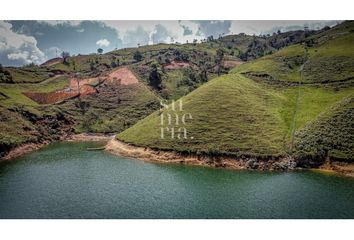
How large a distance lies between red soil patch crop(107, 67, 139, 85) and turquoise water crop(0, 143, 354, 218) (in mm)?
82785

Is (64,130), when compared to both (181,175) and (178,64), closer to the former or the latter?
(181,175)

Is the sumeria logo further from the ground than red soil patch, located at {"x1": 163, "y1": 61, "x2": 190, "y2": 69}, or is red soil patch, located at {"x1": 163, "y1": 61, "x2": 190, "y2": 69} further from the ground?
red soil patch, located at {"x1": 163, "y1": 61, "x2": 190, "y2": 69}

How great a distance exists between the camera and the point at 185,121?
99938 mm

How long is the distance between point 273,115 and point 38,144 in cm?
7481

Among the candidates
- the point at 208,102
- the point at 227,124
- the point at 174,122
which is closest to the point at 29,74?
the point at 174,122

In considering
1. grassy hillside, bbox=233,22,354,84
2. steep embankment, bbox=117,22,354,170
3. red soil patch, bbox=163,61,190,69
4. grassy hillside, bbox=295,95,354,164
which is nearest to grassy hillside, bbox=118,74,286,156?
steep embankment, bbox=117,22,354,170

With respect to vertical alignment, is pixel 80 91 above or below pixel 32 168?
above

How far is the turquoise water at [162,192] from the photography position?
57219 millimetres

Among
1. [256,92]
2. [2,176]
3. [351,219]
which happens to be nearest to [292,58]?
[256,92]

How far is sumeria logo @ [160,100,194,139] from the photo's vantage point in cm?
9555

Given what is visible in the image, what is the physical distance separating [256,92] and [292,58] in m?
44.7

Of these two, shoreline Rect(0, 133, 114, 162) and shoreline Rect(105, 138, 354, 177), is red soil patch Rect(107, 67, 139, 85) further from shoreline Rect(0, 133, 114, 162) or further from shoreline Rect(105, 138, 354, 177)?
shoreline Rect(105, 138, 354, 177)

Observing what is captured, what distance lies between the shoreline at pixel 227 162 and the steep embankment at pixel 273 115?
148 cm

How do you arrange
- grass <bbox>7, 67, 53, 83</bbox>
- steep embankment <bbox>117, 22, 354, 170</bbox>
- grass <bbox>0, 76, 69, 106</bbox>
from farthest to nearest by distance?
grass <bbox>7, 67, 53, 83</bbox> < grass <bbox>0, 76, 69, 106</bbox> < steep embankment <bbox>117, 22, 354, 170</bbox>
